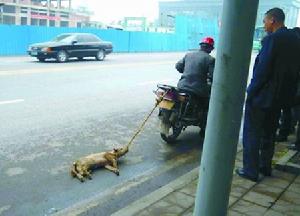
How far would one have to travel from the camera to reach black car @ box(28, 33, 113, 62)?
66.9 ft

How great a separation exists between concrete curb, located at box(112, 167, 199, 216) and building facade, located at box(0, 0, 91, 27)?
58.9 metres

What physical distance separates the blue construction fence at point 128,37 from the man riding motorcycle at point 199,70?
18.9m

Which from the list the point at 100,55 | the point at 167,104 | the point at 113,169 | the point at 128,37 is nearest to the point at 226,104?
the point at 113,169

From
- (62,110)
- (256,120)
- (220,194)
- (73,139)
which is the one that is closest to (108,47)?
(62,110)

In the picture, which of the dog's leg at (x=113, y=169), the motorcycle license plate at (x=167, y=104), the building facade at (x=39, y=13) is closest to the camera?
the dog's leg at (x=113, y=169)

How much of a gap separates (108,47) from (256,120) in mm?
20058

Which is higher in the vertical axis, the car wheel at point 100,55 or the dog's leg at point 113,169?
the dog's leg at point 113,169

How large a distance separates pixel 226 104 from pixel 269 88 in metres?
2.22

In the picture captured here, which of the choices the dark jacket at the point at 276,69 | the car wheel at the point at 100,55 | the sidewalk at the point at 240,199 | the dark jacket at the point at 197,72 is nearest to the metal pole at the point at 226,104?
the sidewalk at the point at 240,199

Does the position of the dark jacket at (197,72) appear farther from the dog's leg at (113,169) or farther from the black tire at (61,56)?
the black tire at (61,56)

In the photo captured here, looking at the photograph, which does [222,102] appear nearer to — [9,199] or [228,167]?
[228,167]

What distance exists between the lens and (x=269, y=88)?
4.61 meters

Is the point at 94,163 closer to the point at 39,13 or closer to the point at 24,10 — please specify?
the point at 24,10

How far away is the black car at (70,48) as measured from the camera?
803 inches
